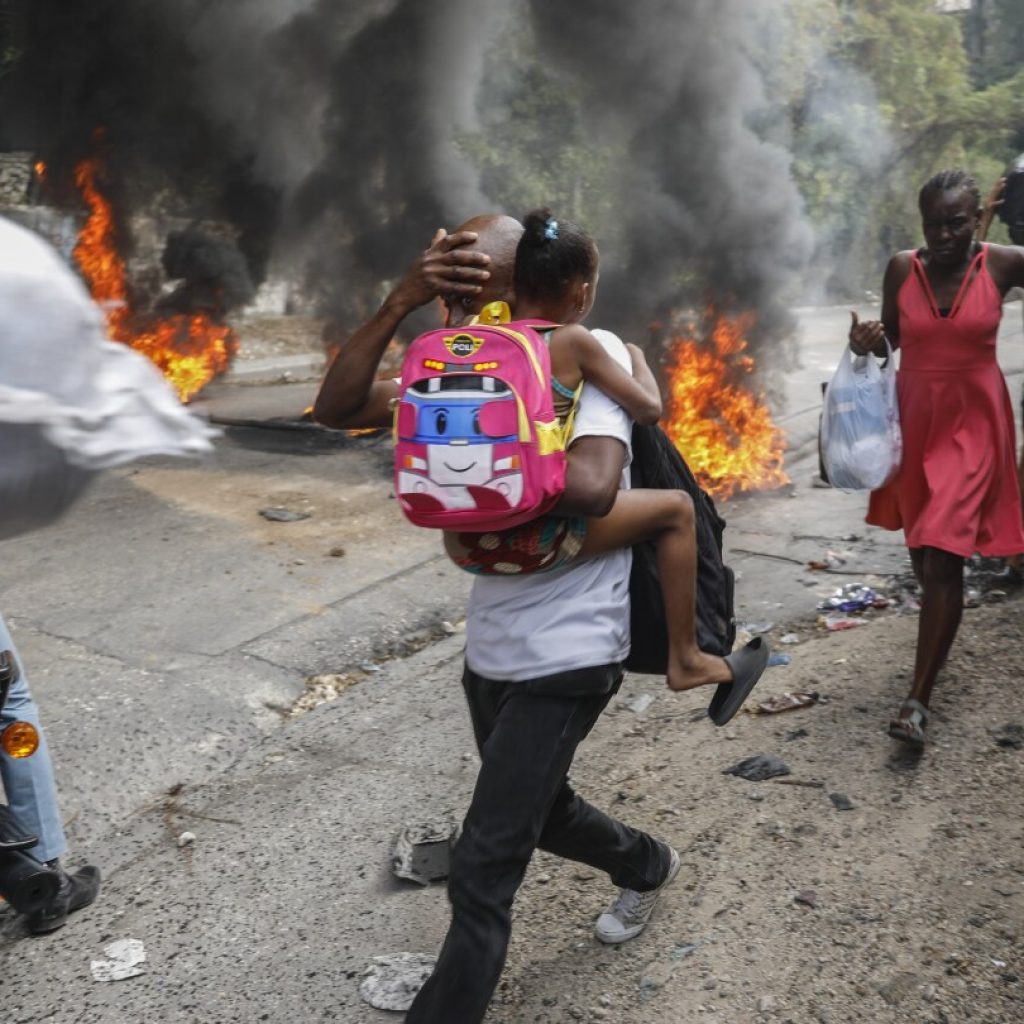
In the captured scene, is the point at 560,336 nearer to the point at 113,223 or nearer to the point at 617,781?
the point at 617,781

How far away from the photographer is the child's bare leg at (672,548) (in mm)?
2355

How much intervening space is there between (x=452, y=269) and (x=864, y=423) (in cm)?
194

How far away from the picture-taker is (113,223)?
434 inches

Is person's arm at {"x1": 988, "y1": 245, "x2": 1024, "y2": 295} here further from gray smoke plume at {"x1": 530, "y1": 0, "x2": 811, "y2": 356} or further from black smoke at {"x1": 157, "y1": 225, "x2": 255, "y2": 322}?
black smoke at {"x1": 157, "y1": 225, "x2": 255, "y2": 322}

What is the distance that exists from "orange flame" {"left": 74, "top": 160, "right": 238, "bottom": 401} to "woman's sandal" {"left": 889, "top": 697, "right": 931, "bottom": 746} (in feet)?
26.0

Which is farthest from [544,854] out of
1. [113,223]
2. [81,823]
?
[113,223]

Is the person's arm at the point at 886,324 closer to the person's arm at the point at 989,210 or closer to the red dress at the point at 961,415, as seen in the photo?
the red dress at the point at 961,415

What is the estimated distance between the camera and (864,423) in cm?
379

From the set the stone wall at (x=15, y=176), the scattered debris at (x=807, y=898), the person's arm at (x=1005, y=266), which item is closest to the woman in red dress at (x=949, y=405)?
the person's arm at (x=1005, y=266)

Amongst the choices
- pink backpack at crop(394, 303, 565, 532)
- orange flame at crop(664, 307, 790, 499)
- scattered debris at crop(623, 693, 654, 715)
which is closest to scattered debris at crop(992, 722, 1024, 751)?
scattered debris at crop(623, 693, 654, 715)

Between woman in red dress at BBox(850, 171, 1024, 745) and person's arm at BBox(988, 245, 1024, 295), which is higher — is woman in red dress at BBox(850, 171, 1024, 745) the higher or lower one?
the lower one

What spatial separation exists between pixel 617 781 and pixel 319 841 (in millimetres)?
926

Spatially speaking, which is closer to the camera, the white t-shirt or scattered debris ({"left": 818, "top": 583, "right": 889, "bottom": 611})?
the white t-shirt

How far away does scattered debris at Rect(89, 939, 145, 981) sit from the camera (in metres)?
2.92
